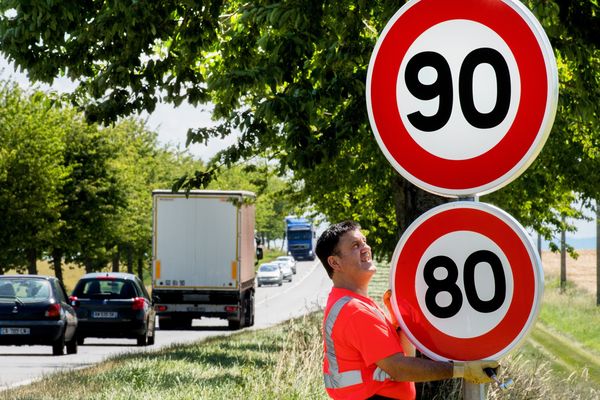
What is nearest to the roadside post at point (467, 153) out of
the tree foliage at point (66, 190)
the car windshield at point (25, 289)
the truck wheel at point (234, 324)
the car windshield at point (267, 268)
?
the car windshield at point (25, 289)

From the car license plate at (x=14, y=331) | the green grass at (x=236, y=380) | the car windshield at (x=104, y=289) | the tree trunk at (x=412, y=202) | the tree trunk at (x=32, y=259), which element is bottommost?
the car license plate at (x=14, y=331)

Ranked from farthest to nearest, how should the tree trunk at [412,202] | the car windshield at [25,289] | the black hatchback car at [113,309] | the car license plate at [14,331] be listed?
1. the black hatchback car at [113,309]
2. the car windshield at [25,289]
3. the car license plate at [14,331]
4. the tree trunk at [412,202]

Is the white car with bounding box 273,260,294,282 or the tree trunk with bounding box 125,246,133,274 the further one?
the white car with bounding box 273,260,294,282

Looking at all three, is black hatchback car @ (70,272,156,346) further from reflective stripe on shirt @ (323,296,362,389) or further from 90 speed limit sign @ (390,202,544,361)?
90 speed limit sign @ (390,202,544,361)

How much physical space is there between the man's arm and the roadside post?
1.4 inches

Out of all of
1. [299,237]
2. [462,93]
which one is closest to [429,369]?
[462,93]

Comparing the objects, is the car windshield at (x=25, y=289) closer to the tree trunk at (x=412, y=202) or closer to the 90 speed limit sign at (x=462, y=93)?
the tree trunk at (x=412, y=202)

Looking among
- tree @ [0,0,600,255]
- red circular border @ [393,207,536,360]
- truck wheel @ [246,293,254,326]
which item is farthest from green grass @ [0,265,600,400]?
truck wheel @ [246,293,254,326]

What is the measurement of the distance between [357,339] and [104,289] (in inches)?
894

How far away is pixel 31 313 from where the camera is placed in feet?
70.1

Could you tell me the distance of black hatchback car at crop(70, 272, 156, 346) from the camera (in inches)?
1007

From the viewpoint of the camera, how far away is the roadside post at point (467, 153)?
12.4 feet

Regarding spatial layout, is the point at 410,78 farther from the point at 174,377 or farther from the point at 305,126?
the point at 174,377

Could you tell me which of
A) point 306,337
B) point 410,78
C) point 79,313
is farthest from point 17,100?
point 410,78
